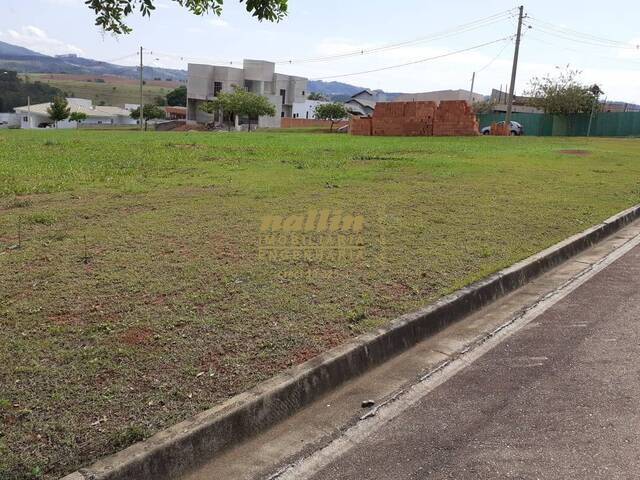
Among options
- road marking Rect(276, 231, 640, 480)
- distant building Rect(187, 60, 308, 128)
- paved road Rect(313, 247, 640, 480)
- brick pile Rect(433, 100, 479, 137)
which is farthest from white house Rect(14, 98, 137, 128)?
paved road Rect(313, 247, 640, 480)

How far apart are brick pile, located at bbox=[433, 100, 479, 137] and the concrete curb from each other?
112 feet

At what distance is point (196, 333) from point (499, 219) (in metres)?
6.24

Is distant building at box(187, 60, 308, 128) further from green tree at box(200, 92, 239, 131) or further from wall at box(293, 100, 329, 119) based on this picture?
green tree at box(200, 92, 239, 131)

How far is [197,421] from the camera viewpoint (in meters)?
3.18

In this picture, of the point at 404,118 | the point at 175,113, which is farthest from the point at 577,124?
the point at 175,113

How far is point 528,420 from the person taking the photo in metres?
3.59

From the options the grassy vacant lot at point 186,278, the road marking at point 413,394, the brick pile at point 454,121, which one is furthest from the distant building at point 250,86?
the road marking at point 413,394

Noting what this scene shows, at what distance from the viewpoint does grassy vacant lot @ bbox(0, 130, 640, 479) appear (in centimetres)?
332

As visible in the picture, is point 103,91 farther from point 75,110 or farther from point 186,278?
point 186,278

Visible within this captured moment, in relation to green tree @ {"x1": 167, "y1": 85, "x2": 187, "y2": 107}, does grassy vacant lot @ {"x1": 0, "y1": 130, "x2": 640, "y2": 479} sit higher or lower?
lower

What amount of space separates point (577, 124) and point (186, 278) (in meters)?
49.6

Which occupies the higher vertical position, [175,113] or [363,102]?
[363,102]

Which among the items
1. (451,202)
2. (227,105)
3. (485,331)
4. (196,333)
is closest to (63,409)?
(196,333)

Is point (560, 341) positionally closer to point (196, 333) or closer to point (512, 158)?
point (196, 333)
